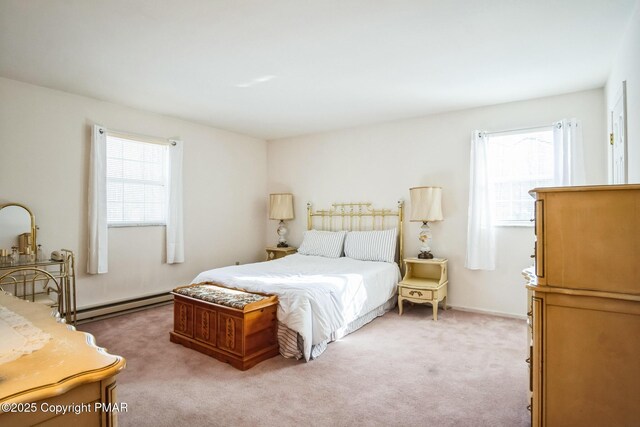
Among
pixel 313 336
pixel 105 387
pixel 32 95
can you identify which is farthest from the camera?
pixel 32 95

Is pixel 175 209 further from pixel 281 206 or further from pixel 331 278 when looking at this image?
pixel 331 278

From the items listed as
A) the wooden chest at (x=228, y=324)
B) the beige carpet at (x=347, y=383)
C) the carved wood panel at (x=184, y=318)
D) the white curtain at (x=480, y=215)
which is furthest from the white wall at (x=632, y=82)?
the carved wood panel at (x=184, y=318)

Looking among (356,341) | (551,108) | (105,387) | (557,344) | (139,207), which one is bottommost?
(356,341)

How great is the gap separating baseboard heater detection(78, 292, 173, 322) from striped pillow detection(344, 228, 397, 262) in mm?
→ 2562

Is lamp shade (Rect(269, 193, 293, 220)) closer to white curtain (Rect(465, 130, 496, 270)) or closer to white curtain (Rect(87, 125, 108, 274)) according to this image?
white curtain (Rect(87, 125, 108, 274))

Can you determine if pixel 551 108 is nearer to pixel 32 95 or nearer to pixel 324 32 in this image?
pixel 324 32

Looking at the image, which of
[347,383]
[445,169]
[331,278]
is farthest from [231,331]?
[445,169]

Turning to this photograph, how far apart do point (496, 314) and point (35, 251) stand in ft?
16.7

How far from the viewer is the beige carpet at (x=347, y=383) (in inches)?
82.7

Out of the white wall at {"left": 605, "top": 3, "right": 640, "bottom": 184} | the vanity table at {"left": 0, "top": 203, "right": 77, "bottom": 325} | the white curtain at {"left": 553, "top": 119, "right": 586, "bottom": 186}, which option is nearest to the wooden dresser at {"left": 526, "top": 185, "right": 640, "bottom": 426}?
the white wall at {"left": 605, "top": 3, "right": 640, "bottom": 184}

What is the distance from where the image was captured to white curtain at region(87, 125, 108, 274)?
13.0ft

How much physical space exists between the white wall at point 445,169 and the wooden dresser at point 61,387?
4.17 meters

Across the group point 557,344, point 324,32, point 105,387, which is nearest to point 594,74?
point 324,32

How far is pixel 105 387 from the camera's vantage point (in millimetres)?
977
